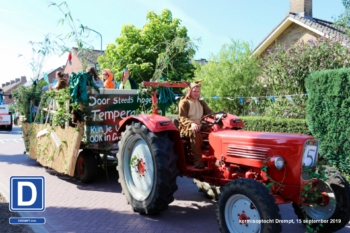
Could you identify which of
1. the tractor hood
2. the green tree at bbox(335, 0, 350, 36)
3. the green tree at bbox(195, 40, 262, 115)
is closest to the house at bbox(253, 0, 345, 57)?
the green tree at bbox(195, 40, 262, 115)

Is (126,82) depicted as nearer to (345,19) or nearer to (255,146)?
(255,146)

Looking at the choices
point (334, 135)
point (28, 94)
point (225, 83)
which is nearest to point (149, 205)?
point (334, 135)

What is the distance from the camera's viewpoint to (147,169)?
5.16 meters

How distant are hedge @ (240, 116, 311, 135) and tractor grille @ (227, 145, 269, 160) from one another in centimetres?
503

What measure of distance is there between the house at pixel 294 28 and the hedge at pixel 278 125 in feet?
28.5

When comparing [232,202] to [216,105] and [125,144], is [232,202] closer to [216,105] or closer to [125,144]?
[125,144]

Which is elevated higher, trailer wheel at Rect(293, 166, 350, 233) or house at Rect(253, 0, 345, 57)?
house at Rect(253, 0, 345, 57)

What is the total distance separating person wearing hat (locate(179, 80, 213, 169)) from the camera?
488cm

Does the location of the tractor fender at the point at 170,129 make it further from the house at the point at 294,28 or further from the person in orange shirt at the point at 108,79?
the house at the point at 294,28

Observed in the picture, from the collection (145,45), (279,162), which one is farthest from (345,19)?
(145,45)

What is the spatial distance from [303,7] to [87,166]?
17.1 m

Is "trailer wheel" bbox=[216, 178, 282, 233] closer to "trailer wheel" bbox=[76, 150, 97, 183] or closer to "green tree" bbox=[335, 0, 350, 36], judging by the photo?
"trailer wheel" bbox=[76, 150, 97, 183]

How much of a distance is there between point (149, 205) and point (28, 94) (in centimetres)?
605

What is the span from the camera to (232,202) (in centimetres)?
384
